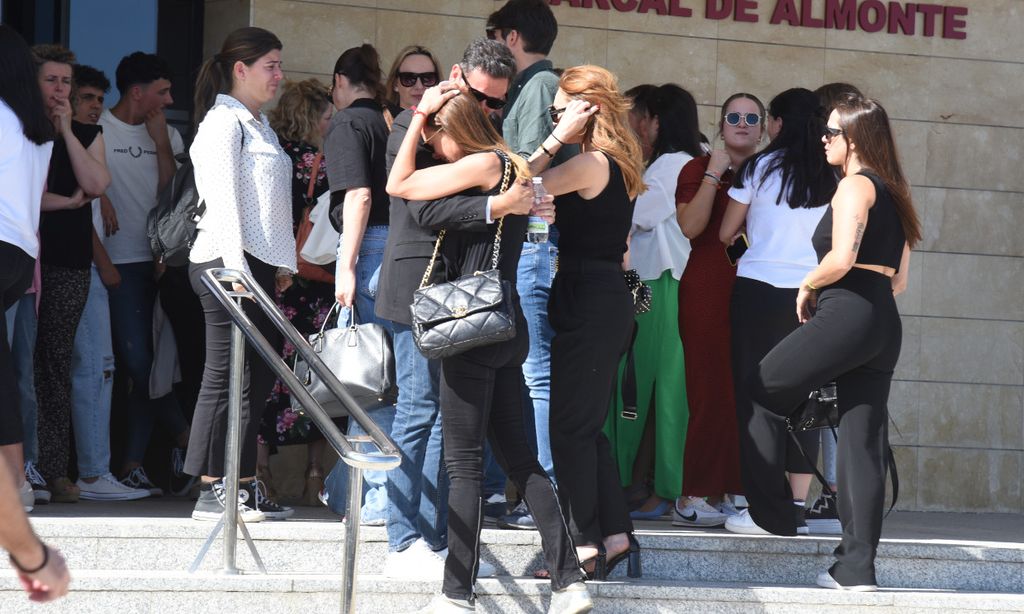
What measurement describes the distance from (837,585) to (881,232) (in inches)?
50.0

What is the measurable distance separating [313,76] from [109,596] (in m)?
3.65

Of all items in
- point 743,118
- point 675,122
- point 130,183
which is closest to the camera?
point 743,118

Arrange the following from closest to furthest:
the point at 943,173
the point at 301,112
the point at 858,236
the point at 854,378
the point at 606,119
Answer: the point at 606,119, the point at 858,236, the point at 854,378, the point at 301,112, the point at 943,173

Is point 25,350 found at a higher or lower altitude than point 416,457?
higher

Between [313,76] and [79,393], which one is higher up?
[313,76]

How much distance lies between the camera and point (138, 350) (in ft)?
23.1

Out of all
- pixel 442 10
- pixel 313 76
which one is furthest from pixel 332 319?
pixel 442 10

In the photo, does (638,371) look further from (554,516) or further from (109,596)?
(109,596)

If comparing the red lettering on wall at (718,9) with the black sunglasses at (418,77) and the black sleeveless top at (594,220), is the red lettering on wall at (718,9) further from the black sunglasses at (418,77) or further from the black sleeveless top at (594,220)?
the black sleeveless top at (594,220)

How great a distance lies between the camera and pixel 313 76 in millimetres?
7719

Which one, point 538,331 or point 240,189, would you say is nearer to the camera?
point 538,331

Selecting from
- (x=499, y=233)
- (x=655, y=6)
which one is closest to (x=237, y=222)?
(x=499, y=233)

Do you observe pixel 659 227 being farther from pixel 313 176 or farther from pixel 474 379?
pixel 474 379

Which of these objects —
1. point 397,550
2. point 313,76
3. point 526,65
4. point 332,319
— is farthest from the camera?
point 313,76
